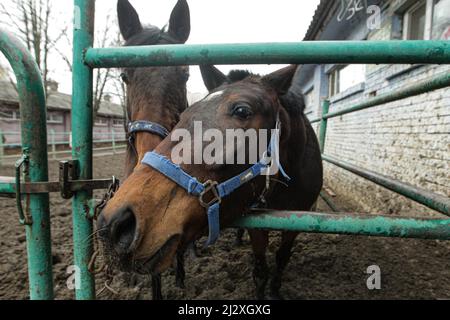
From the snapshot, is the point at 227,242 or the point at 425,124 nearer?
the point at 425,124

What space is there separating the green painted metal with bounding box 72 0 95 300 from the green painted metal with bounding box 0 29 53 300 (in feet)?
0.34

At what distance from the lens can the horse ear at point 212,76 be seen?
152 cm

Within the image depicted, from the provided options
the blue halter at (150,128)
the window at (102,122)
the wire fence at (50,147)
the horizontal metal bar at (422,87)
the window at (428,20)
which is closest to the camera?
the horizontal metal bar at (422,87)

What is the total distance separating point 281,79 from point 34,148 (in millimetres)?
1124

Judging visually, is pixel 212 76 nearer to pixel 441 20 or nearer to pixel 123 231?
pixel 123 231

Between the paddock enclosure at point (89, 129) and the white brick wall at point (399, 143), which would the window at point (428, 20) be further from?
the paddock enclosure at point (89, 129)

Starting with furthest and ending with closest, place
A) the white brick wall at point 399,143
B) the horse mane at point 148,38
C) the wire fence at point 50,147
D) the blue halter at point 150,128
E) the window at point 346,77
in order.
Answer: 1. the wire fence at point 50,147
2. the window at point 346,77
3. the white brick wall at point 399,143
4. the horse mane at point 148,38
5. the blue halter at point 150,128

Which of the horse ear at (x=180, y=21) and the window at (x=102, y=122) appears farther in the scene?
the window at (x=102, y=122)

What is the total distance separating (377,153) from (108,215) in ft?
14.9

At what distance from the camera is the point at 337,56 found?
0.79 metres

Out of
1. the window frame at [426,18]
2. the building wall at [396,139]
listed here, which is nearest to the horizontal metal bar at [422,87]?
the building wall at [396,139]

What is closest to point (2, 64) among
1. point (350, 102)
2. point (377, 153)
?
point (350, 102)

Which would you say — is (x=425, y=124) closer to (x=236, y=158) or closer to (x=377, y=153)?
(x=377, y=153)

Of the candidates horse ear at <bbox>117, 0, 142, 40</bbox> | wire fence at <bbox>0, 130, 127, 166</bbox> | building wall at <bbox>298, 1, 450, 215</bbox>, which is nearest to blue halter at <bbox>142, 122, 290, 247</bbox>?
horse ear at <bbox>117, 0, 142, 40</bbox>
